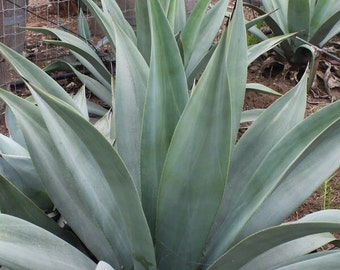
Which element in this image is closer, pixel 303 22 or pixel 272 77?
pixel 303 22

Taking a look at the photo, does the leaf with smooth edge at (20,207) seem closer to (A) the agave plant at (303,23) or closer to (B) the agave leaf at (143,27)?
(B) the agave leaf at (143,27)

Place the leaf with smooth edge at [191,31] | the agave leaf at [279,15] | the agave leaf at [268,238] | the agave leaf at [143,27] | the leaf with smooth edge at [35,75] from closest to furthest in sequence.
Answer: the agave leaf at [268,238] → the leaf with smooth edge at [35,75] → the agave leaf at [143,27] → the leaf with smooth edge at [191,31] → the agave leaf at [279,15]

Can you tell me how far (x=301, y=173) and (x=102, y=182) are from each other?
44 centimetres

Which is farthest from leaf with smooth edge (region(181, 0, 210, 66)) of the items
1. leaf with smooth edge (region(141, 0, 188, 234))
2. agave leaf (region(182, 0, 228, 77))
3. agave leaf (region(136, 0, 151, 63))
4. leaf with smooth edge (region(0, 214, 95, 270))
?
leaf with smooth edge (region(0, 214, 95, 270))

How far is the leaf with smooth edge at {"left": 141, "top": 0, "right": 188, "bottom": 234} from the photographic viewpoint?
118 centimetres

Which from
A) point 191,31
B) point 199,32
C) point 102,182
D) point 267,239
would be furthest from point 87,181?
point 199,32

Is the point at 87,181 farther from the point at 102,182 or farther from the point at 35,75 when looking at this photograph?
the point at 35,75

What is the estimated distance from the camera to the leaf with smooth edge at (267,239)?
38.3 inches

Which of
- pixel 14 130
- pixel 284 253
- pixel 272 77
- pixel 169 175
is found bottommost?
pixel 272 77

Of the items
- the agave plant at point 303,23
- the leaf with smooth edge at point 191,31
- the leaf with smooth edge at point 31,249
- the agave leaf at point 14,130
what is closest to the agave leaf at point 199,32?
the leaf with smooth edge at point 191,31

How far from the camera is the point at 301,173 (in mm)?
1242

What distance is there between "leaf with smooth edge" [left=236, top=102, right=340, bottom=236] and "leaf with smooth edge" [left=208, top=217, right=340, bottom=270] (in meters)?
0.13

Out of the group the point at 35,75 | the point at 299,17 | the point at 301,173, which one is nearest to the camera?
the point at 301,173

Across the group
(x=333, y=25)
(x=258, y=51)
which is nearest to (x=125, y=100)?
(x=258, y=51)
